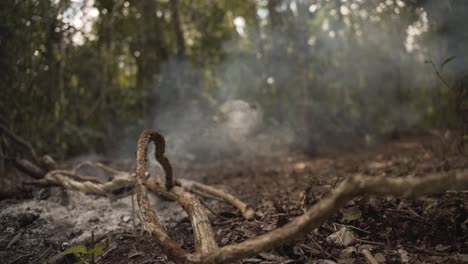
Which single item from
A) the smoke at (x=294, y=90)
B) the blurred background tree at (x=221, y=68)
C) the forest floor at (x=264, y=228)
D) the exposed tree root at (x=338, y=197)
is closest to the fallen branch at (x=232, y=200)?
the forest floor at (x=264, y=228)

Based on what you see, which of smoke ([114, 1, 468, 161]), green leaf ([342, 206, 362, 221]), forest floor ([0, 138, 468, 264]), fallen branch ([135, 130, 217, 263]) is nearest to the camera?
fallen branch ([135, 130, 217, 263])

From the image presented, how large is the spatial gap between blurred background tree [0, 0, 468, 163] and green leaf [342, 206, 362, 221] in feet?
6.17

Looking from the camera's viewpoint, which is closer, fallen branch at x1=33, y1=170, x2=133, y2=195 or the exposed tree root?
the exposed tree root

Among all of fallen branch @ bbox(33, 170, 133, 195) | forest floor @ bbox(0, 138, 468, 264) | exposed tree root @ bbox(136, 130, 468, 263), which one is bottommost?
forest floor @ bbox(0, 138, 468, 264)

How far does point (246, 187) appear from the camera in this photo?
322cm

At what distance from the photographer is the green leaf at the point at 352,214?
1.56 metres

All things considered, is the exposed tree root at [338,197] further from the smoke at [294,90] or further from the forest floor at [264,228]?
the smoke at [294,90]

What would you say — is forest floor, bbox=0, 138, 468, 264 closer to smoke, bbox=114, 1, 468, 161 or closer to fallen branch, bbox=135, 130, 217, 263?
fallen branch, bbox=135, 130, 217, 263

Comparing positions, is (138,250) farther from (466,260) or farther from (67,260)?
(466,260)

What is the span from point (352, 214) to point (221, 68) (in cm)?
748

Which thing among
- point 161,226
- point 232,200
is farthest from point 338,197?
point 232,200

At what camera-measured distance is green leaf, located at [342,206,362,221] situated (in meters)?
1.56

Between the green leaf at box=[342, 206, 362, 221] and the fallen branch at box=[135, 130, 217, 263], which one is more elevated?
the fallen branch at box=[135, 130, 217, 263]

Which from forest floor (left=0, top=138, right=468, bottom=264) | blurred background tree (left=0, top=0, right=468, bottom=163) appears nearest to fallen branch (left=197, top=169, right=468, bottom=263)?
forest floor (left=0, top=138, right=468, bottom=264)
